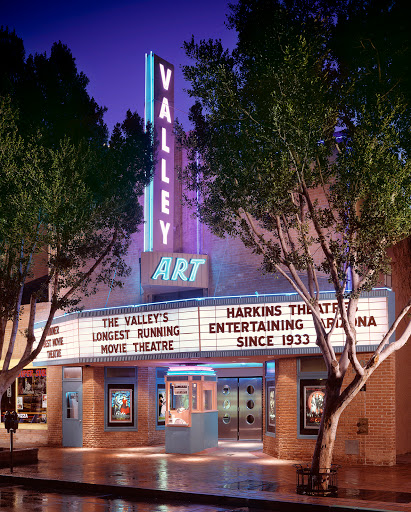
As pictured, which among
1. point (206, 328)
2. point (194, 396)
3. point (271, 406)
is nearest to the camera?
point (206, 328)

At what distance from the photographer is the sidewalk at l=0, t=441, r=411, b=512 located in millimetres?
12836

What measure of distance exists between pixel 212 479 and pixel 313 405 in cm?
467

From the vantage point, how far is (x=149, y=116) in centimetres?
2156

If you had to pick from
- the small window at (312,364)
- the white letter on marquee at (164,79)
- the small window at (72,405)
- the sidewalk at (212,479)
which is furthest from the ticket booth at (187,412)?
the white letter on marquee at (164,79)

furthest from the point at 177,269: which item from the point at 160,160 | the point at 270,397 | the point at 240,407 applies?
the point at 240,407

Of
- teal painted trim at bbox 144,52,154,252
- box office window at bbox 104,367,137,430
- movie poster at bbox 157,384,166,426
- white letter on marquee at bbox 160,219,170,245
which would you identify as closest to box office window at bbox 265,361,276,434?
white letter on marquee at bbox 160,219,170,245

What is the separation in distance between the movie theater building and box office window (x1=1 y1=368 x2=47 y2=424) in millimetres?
71

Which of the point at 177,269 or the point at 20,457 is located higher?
the point at 177,269

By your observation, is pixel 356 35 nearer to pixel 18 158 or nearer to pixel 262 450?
pixel 18 158

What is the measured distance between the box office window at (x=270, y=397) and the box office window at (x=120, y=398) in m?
5.64

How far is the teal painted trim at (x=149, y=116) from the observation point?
827 inches

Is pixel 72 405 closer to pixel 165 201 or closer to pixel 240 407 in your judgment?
pixel 240 407

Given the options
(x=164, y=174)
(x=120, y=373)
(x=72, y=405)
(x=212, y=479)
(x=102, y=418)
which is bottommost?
(x=212, y=479)

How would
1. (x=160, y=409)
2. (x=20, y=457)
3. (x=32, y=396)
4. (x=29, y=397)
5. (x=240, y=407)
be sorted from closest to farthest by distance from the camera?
(x=20, y=457) → (x=160, y=409) → (x=240, y=407) → (x=32, y=396) → (x=29, y=397)
